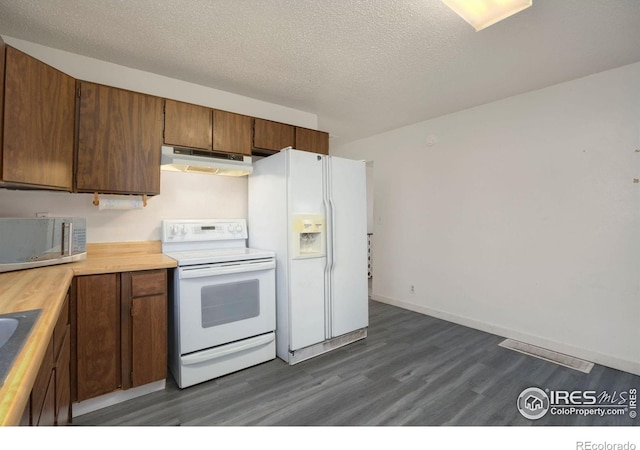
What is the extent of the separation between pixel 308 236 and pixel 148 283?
131 centimetres

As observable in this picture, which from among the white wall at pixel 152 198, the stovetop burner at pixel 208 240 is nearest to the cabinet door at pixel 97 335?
the stovetop burner at pixel 208 240

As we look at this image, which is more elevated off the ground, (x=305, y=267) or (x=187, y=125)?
(x=187, y=125)

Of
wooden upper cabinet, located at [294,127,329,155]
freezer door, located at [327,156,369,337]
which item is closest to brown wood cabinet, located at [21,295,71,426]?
freezer door, located at [327,156,369,337]

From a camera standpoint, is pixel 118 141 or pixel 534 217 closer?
pixel 118 141

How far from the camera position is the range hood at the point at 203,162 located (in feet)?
7.80

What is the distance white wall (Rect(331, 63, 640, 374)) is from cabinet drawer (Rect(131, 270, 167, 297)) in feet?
9.92

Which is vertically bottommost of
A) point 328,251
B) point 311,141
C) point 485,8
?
point 328,251

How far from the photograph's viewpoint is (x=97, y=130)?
2.11 meters

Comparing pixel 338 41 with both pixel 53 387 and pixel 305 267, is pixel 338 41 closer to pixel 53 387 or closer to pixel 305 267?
pixel 305 267

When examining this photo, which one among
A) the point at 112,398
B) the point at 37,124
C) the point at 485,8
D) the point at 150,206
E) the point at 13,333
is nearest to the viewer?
the point at 13,333

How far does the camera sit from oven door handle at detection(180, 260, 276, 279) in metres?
2.16

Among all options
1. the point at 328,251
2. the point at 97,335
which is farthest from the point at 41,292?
the point at 328,251

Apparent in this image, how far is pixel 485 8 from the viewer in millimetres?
1676
